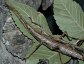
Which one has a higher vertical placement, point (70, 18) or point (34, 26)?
point (70, 18)

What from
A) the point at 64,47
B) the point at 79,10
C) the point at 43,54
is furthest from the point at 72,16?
the point at 43,54

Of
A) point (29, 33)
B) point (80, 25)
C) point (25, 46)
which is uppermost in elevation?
point (80, 25)

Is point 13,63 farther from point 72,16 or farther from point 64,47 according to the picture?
point 72,16

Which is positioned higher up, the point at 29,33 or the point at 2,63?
the point at 29,33

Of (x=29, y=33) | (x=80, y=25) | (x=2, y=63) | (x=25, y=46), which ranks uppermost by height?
(x=80, y=25)

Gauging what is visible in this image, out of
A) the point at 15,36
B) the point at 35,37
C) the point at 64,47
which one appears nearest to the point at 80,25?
the point at 64,47

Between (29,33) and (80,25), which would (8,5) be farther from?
(80,25)
